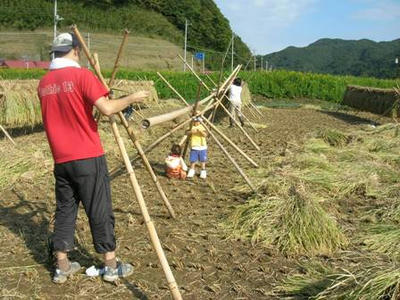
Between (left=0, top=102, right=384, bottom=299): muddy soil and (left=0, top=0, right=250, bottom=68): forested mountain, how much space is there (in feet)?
153

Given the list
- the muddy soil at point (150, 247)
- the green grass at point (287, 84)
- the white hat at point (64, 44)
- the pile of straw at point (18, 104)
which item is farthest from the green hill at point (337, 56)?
the white hat at point (64, 44)

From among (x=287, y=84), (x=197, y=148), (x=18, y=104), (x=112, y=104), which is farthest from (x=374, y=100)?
(x=112, y=104)

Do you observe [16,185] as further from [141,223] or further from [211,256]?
[211,256]

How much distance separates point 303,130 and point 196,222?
24.5 feet

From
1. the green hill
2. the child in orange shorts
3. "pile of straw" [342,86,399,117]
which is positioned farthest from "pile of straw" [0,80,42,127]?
the green hill

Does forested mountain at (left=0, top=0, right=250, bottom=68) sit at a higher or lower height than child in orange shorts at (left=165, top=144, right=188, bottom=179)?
higher

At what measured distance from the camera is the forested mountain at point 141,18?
52.9 metres

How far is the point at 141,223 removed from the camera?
4578 mm

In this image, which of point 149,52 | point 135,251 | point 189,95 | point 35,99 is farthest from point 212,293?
point 149,52

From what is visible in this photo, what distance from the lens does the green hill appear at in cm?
10044

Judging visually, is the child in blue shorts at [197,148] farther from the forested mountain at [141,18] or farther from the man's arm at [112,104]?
the forested mountain at [141,18]

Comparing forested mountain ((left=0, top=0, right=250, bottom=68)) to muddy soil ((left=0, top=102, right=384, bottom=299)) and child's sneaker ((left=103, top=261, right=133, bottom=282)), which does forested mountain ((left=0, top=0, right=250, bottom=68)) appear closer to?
muddy soil ((left=0, top=102, right=384, bottom=299))

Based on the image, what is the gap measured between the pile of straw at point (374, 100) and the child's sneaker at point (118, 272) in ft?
40.5

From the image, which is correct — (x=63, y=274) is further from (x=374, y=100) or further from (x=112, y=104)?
(x=374, y=100)
